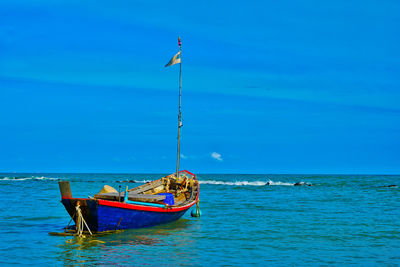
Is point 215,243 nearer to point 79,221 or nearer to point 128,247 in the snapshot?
point 128,247

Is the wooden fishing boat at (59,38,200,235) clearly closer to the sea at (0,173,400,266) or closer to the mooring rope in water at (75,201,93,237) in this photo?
the mooring rope in water at (75,201,93,237)

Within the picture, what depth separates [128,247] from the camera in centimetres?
1928

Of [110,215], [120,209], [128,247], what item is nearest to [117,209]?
[120,209]

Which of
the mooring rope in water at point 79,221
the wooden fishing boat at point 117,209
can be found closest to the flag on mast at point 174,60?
the wooden fishing boat at point 117,209

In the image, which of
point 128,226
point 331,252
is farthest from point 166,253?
point 331,252

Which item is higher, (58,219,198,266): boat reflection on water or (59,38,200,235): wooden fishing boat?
(59,38,200,235): wooden fishing boat

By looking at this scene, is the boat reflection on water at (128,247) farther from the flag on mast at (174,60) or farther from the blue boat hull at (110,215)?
the flag on mast at (174,60)

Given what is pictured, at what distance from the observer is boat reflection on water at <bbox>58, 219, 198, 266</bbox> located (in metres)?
17.0

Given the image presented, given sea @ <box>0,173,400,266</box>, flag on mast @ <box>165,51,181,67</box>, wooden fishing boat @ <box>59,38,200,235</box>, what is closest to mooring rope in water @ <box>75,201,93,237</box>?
wooden fishing boat @ <box>59,38,200,235</box>

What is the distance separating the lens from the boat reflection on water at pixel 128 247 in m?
17.0

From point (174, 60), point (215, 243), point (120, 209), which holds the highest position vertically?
point (174, 60)

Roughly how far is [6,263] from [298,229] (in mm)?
16339

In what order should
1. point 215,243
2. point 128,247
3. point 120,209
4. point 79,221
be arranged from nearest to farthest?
1. point 128,247
2. point 79,221
3. point 215,243
4. point 120,209

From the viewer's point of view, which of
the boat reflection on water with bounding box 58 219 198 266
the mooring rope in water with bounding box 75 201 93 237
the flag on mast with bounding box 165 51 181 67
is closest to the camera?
→ the boat reflection on water with bounding box 58 219 198 266
